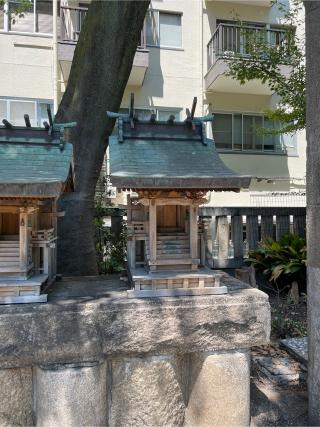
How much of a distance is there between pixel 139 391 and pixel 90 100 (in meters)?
3.58

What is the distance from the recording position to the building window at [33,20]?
10.7 metres

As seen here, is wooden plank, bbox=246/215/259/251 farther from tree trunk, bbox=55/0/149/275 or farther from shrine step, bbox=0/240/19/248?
shrine step, bbox=0/240/19/248

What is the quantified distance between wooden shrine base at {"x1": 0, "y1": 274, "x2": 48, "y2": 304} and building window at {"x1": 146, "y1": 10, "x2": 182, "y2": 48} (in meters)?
11.1

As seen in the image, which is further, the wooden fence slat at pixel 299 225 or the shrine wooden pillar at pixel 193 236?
the wooden fence slat at pixel 299 225

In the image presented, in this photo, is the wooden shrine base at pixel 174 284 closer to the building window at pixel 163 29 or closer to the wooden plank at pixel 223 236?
the wooden plank at pixel 223 236

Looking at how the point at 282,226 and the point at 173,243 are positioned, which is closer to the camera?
the point at 173,243

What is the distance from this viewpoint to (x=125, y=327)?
2.48 m

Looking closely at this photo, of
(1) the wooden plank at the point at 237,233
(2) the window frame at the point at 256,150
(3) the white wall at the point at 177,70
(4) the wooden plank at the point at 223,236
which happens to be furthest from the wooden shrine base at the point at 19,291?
(2) the window frame at the point at 256,150

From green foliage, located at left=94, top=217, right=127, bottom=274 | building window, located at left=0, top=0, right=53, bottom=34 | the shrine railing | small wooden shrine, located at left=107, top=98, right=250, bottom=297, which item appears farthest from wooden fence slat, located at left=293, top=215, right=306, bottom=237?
building window, located at left=0, top=0, right=53, bottom=34

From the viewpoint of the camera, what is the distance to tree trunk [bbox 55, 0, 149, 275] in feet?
14.9

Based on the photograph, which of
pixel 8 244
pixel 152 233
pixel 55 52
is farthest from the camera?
pixel 55 52

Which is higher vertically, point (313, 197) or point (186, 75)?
point (186, 75)

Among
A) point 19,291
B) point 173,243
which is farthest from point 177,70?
point 19,291

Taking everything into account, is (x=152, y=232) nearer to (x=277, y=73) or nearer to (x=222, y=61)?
(x=277, y=73)
